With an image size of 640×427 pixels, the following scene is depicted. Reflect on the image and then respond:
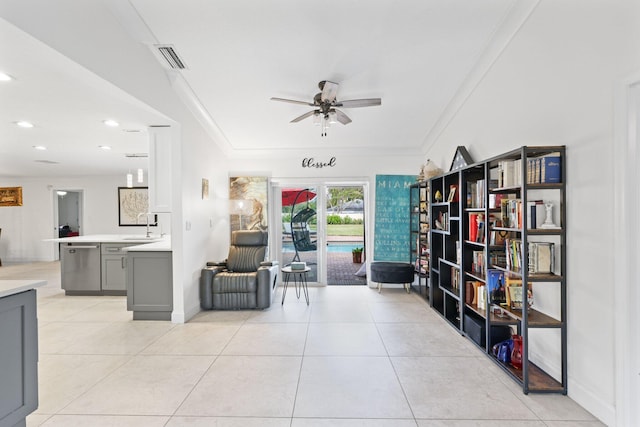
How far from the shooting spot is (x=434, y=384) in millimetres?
2574

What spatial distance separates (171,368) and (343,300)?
109 inches

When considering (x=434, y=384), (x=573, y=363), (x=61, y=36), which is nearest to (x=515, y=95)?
(x=573, y=363)

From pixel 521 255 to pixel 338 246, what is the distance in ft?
13.8

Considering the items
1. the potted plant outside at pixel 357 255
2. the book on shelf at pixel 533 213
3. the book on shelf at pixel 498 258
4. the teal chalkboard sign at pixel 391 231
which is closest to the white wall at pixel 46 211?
the potted plant outside at pixel 357 255

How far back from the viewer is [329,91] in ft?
10.6

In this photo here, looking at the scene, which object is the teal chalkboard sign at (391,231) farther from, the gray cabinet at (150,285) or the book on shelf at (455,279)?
the gray cabinet at (150,285)

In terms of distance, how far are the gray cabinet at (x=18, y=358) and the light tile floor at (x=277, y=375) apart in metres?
0.32

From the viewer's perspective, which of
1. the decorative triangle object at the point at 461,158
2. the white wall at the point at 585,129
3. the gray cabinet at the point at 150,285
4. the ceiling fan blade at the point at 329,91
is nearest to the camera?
the white wall at the point at 585,129

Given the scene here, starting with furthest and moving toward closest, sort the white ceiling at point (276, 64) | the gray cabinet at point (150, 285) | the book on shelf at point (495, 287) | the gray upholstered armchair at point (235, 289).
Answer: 1. the gray upholstered armchair at point (235, 289)
2. the gray cabinet at point (150, 285)
3. the book on shelf at point (495, 287)
4. the white ceiling at point (276, 64)

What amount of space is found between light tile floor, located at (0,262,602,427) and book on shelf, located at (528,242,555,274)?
3.04 ft

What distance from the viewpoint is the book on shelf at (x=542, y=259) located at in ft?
8.17

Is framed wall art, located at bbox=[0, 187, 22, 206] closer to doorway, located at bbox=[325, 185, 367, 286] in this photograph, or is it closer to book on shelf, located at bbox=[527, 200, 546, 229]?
doorway, located at bbox=[325, 185, 367, 286]

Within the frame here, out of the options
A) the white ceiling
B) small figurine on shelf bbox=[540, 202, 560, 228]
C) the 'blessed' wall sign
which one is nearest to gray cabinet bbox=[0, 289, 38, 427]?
the white ceiling

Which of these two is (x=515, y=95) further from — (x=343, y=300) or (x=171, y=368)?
(x=171, y=368)
